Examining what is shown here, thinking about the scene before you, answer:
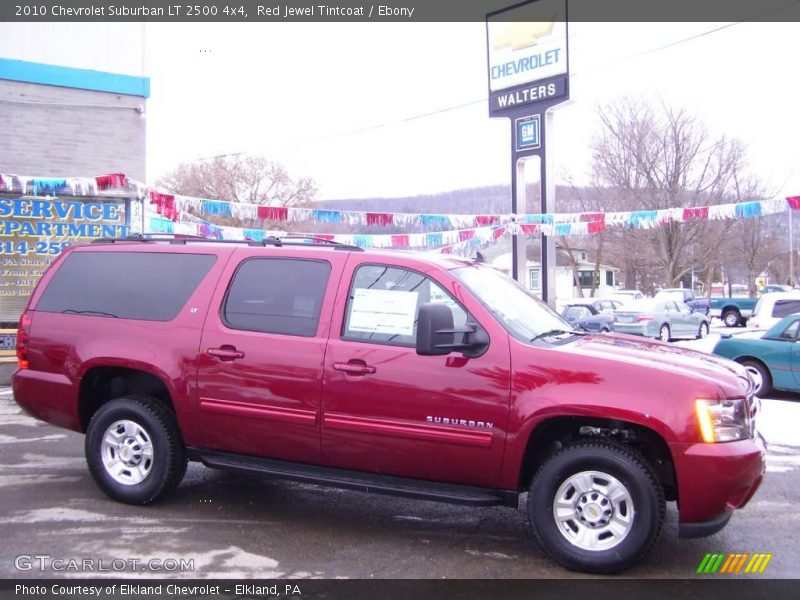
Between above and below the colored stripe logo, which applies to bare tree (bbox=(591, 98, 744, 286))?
above

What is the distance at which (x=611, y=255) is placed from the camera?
51469 mm

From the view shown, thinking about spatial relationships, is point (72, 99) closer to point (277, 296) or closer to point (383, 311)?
point (277, 296)

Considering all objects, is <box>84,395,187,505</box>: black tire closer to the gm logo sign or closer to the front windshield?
the front windshield

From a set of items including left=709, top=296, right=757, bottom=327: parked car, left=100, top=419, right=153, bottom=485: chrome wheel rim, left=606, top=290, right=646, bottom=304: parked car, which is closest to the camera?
left=100, top=419, right=153, bottom=485: chrome wheel rim

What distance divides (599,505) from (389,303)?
179 centimetres

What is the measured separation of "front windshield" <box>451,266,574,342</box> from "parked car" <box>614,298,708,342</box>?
54.5ft

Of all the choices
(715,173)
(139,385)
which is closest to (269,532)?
(139,385)

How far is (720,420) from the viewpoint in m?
4.13

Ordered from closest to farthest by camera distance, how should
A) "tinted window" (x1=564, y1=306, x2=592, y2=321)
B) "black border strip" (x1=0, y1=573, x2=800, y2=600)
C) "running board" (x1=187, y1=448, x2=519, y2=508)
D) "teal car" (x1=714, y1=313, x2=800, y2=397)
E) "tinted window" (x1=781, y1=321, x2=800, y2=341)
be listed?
1. "black border strip" (x1=0, y1=573, x2=800, y2=600)
2. "running board" (x1=187, y1=448, x2=519, y2=508)
3. "teal car" (x1=714, y1=313, x2=800, y2=397)
4. "tinted window" (x1=781, y1=321, x2=800, y2=341)
5. "tinted window" (x1=564, y1=306, x2=592, y2=321)

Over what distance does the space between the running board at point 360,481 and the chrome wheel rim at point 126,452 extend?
365 millimetres

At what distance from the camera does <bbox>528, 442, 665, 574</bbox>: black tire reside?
163 inches

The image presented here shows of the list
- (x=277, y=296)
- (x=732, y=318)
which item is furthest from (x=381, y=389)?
(x=732, y=318)

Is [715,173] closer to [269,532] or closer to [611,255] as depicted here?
[611,255]

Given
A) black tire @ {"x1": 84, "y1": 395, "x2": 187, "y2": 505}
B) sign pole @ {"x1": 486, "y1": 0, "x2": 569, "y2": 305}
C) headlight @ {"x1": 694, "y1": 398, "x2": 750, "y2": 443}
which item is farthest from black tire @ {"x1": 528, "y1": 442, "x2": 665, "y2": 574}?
sign pole @ {"x1": 486, "y1": 0, "x2": 569, "y2": 305}
